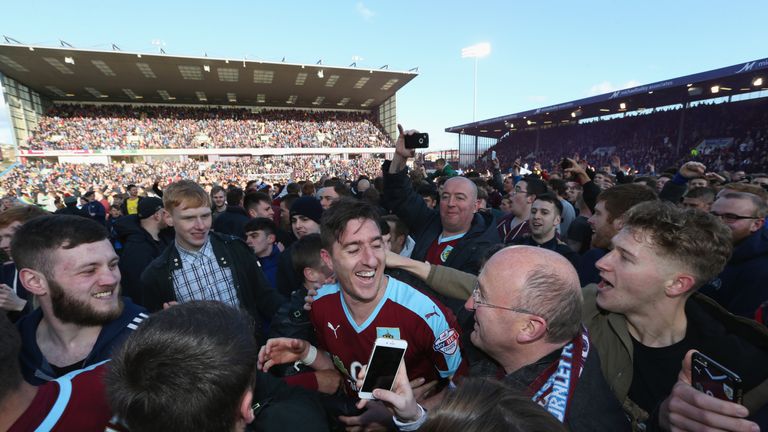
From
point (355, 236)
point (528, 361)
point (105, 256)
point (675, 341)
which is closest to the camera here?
point (528, 361)

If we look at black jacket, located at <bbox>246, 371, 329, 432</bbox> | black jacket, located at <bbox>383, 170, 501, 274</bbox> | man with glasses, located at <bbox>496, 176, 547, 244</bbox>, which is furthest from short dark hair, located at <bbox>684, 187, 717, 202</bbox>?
black jacket, located at <bbox>246, 371, 329, 432</bbox>

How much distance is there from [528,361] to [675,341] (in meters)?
0.87

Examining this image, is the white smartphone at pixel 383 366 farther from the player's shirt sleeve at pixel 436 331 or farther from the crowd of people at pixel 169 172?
the crowd of people at pixel 169 172

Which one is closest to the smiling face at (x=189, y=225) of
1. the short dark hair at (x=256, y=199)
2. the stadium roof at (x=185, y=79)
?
the short dark hair at (x=256, y=199)

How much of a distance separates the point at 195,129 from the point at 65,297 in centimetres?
4134

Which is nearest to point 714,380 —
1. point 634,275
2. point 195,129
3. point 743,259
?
point 634,275

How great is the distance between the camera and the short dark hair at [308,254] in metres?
3.16

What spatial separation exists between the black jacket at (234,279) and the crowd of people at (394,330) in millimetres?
20

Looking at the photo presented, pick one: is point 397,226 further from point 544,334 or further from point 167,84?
point 167,84

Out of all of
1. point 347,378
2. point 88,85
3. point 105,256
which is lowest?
point 347,378

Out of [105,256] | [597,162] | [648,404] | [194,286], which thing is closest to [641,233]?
[648,404]

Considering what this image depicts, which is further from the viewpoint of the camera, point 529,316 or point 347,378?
point 347,378

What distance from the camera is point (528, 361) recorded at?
5.47ft

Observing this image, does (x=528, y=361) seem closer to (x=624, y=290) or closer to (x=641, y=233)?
(x=624, y=290)
